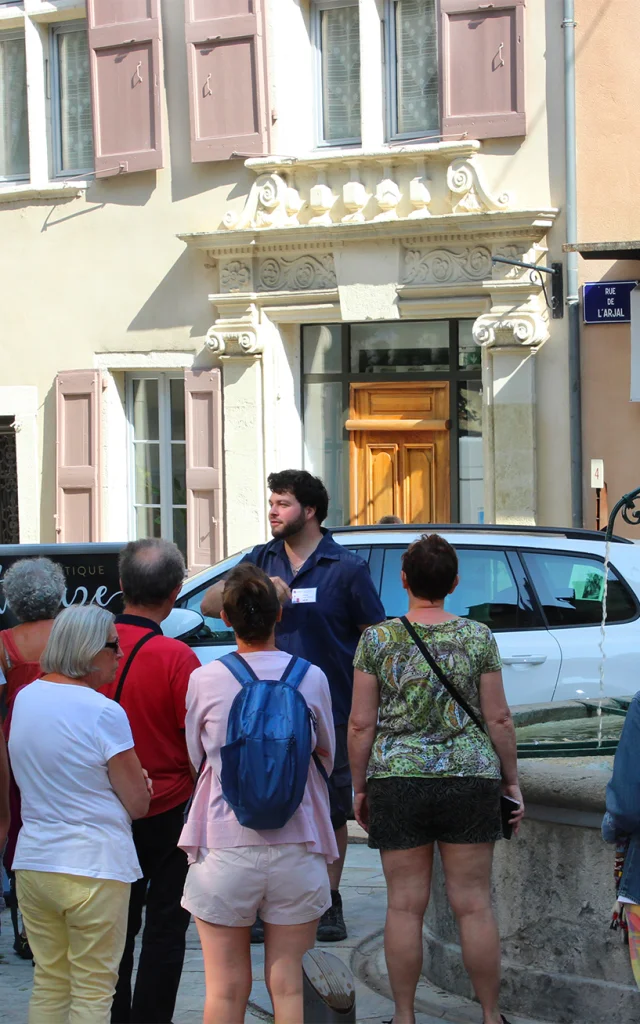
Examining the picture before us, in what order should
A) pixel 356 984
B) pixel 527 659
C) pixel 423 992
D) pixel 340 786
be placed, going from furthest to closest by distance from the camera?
1. pixel 527 659
2. pixel 340 786
3. pixel 356 984
4. pixel 423 992

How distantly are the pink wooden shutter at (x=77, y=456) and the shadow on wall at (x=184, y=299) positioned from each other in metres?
0.84

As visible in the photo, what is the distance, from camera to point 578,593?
24.9 ft

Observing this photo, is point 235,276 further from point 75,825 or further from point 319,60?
point 75,825

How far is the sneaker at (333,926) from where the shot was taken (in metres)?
5.60

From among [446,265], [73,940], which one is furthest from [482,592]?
[446,265]

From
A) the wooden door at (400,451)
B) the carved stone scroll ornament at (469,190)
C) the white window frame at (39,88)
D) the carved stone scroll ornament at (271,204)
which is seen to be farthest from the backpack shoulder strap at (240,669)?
the white window frame at (39,88)

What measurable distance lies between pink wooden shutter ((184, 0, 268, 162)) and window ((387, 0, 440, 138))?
1157mm

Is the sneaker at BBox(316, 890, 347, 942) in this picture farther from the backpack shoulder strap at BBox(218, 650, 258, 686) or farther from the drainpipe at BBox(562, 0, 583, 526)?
the drainpipe at BBox(562, 0, 583, 526)

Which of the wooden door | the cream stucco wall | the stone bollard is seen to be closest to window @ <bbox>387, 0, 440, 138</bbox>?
the cream stucco wall

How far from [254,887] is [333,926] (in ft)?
6.11

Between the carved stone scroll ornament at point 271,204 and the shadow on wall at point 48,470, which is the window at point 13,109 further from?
the carved stone scroll ornament at point 271,204

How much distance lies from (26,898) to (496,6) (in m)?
9.75

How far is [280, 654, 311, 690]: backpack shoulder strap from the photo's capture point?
13.1ft

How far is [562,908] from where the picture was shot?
474cm
